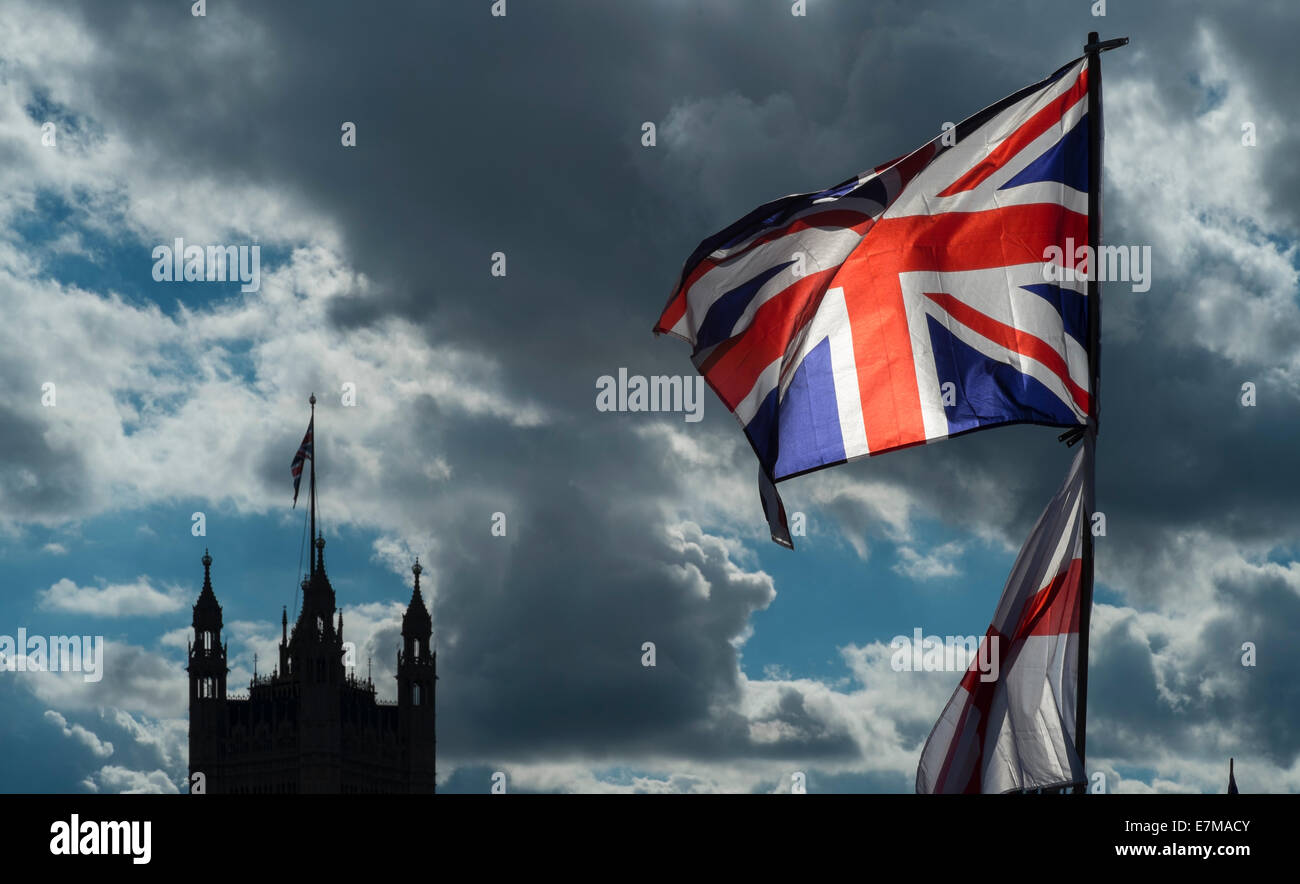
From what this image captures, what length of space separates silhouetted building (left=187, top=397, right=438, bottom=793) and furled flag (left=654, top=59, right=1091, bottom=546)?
153 m

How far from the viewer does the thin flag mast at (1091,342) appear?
17.4 meters

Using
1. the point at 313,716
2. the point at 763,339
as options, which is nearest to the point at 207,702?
the point at 313,716

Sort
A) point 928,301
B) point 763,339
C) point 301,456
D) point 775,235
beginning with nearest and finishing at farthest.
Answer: point 928,301 → point 763,339 → point 775,235 → point 301,456

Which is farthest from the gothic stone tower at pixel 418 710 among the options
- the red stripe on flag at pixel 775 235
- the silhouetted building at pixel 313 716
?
the red stripe on flag at pixel 775 235

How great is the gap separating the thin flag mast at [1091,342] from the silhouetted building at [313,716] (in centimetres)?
15586

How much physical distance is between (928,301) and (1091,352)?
2.03 meters

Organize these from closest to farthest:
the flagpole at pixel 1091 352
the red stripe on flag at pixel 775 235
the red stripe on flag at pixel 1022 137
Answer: the flagpole at pixel 1091 352
the red stripe on flag at pixel 1022 137
the red stripe on flag at pixel 775 235

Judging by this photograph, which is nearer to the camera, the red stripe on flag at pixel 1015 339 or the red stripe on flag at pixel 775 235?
→ the red stripe on flag at pixel 1015 339

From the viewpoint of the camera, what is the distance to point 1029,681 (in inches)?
720

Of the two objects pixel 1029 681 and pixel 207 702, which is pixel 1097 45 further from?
pixel 207 702

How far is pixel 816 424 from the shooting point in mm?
19969

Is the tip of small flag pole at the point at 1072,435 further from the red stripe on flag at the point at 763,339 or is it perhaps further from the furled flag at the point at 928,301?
the red stripe on flag at the point at 763,339
